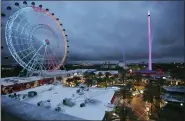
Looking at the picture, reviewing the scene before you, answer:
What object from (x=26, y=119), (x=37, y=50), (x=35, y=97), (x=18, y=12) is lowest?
(x=35, y=97)

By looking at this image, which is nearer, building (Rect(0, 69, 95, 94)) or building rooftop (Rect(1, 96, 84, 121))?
building rooftop (Rect(1, 96, 84, 121))

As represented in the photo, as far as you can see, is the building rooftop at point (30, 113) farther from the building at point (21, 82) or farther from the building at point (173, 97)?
the building at point (173, 97)

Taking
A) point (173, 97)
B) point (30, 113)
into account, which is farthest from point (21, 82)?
point (173, 97)

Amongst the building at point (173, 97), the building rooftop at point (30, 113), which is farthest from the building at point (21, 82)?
the building at point (173, 97)

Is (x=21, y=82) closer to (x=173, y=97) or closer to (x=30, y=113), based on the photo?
(x=30, y=113)

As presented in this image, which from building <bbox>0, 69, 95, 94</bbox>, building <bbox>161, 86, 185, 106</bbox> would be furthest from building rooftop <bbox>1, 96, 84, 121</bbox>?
building <bbox>161, 86, 185, 106</bbox>

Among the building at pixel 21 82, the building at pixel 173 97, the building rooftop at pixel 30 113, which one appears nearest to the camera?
the building rooftop at pixel 30 113

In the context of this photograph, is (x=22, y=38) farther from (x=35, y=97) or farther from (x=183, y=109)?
(x=183, y=109)

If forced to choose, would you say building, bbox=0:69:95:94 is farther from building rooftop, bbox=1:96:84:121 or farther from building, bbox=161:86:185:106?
building, bbox=161:86:185:106

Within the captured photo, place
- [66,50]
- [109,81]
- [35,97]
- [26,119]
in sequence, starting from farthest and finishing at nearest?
1. [109,81]
2. [66,50]
3. [35,97]
4. [26,119]

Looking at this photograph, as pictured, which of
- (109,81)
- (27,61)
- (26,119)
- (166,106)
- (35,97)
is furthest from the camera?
(109,81)

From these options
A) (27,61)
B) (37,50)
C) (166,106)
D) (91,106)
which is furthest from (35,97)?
(166,106)
